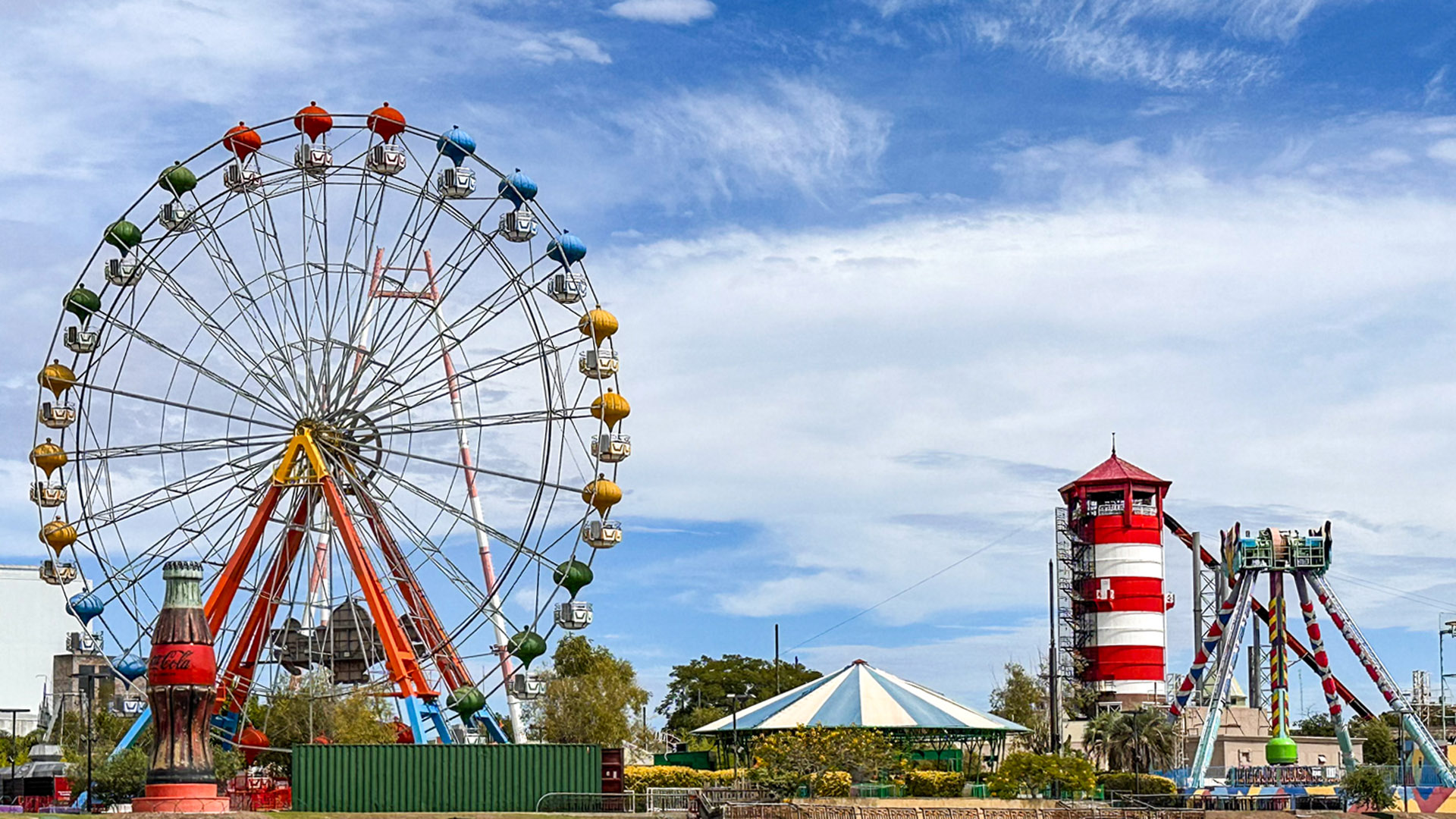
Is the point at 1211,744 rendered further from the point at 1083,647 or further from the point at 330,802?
the point at 330,802

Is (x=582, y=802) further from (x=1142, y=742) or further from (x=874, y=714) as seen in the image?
(x=1142, y=742)

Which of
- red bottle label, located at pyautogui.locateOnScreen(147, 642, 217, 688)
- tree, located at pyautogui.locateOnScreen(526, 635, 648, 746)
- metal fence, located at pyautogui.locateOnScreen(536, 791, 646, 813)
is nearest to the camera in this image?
red bottle label, located at pyautogui.locateOnScreen(147, 642, 217, 688)

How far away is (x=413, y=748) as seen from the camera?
178 ft

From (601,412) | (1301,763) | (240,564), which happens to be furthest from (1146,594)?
(240,564)

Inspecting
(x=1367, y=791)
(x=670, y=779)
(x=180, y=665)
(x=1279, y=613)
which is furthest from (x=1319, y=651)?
(x=180, y=665)

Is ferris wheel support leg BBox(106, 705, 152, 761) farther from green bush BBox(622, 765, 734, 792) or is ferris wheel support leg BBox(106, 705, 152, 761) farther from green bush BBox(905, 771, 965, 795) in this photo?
green bush BBox(905, 771, 965, 795)

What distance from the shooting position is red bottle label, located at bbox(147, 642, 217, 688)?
4812 cm

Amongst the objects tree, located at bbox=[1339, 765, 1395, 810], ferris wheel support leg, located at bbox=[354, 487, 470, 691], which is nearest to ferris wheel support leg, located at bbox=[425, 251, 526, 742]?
ferris wheel support leg, located at bbox=[354, 487, 470, 691]

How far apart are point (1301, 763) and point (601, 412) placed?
4776 cm

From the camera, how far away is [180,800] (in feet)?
155

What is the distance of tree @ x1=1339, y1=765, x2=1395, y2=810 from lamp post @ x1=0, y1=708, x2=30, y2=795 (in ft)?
148

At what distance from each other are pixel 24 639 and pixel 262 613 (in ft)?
269

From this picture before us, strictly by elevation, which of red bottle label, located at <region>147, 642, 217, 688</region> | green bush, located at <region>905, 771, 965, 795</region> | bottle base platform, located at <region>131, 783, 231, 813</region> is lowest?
green bush, located at <region>905, 771, 965, 795</region>

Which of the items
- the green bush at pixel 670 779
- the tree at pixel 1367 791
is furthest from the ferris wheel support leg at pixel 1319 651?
the green bush at pixel 670 779
